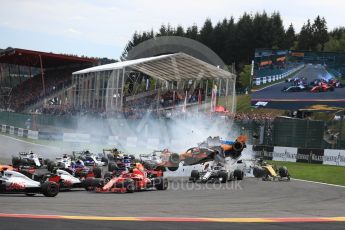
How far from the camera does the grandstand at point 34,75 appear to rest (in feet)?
237

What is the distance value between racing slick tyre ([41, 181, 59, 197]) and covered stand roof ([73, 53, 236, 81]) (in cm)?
3098

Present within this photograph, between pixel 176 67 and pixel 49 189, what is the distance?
111 ft

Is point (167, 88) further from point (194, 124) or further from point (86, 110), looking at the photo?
point (194, 124)

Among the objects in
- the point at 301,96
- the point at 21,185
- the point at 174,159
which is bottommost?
the point at 21,185

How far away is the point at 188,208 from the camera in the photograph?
49.2 ft

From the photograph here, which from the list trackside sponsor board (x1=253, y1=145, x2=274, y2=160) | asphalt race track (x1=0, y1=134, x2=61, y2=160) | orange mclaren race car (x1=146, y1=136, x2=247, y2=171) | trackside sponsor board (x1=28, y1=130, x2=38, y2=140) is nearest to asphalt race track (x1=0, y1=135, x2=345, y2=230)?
orange mclaren race car (x1=146, y1=136, x2=247, y2=171)

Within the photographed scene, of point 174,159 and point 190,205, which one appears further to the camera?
point 174,159

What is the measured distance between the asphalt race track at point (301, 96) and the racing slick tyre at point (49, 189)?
32.2m

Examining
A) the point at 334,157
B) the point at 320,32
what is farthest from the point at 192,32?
the point at 334,157

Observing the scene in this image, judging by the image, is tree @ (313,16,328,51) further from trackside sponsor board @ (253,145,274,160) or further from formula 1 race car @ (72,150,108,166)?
formula 1 race car @ (72,150,108,166)

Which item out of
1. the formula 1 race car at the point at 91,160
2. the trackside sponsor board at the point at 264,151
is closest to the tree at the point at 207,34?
the trackside sponsor board at the point at 264,151

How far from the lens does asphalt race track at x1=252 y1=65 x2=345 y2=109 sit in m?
45.6

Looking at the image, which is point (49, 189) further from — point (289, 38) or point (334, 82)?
point (289, 38)

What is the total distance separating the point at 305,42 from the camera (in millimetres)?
94250
